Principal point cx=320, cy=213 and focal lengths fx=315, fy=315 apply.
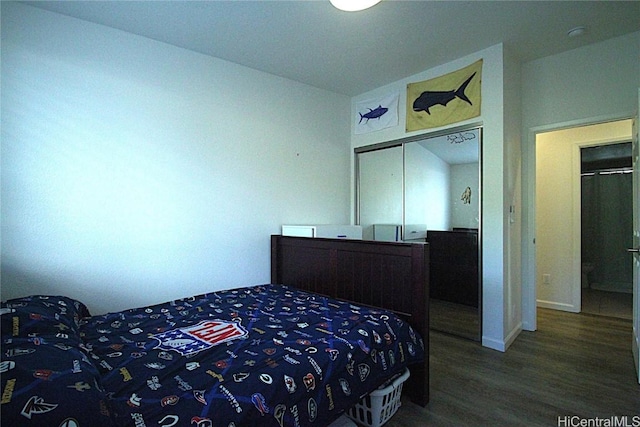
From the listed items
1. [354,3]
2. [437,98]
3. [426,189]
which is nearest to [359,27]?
[354,3]

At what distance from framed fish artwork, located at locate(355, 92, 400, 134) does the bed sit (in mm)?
1854

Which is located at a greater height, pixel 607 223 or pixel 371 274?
pixel 607 223

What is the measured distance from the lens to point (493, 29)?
253cm

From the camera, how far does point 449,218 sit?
10.7 feet

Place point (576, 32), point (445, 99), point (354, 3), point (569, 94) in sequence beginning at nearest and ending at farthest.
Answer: point (354, 3) → point (576, 32) → point (569, 94) → point (445, 99)

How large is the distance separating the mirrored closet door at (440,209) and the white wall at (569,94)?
0.68 m

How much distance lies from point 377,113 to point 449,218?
4.92ft

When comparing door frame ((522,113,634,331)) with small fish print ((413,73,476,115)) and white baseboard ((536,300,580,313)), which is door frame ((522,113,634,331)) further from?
white baseboard ((536,300,580,313))

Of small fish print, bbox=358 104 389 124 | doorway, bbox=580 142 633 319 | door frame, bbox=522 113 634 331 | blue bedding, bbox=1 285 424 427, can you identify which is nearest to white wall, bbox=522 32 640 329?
door frame, bbox=522 113 634 331

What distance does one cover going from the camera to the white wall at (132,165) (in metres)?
2.11

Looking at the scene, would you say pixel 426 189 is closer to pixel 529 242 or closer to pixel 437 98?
pixel 437 98

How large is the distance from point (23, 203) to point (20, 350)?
156 centimetres

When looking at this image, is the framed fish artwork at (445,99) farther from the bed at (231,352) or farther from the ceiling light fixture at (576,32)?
the bed at (231,352)

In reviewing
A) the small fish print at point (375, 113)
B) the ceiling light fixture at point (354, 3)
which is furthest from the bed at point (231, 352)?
the small fish print at point (375, 113)
